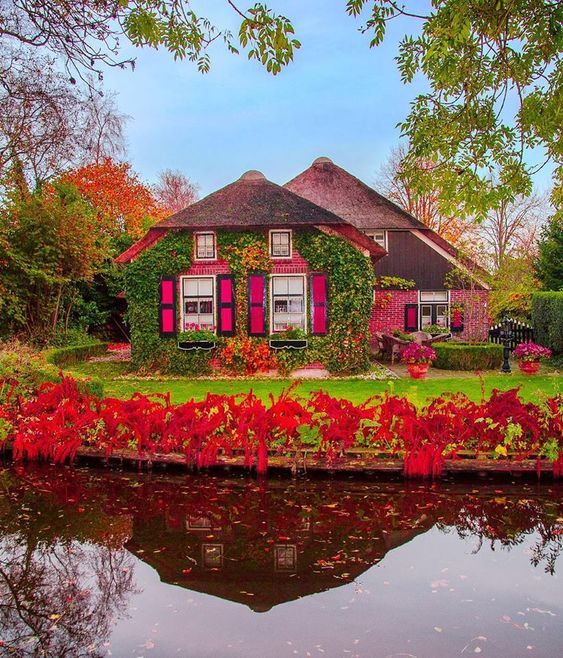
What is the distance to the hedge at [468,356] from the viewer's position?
16188 mm

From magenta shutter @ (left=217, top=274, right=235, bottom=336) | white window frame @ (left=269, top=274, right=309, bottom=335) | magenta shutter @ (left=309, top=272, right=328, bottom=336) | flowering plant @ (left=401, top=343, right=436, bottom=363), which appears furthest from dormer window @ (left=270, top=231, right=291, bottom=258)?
flowering plant @ (left=401, top=343, right=436, bottom=363)

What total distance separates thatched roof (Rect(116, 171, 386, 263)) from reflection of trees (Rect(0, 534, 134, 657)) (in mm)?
11394

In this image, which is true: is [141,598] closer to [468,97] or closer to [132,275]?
[468,97]

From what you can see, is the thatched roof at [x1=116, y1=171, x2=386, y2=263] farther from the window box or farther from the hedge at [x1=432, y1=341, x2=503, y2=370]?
the hedge at [x1=432, y1=341, x2=503, y2=370]

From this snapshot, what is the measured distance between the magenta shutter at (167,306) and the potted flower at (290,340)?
2756 millimetres

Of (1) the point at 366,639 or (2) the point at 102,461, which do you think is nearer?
(1) the point at 366,639

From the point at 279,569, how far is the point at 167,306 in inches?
471

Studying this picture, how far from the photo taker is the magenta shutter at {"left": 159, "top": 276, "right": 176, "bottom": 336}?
15.8 m

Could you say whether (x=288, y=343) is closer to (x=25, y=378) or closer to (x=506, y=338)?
(x=506, y=338)

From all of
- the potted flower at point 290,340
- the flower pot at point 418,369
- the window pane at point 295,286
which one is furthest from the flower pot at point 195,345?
the flower pot at point 418,369

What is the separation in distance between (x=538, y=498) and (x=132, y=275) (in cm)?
1234

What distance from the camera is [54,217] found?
17656 millimetres

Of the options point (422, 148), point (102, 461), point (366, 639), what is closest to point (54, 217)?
point (102, 461)

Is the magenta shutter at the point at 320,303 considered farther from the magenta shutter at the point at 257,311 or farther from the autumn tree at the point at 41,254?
the autumn tree at the point at 41,254
